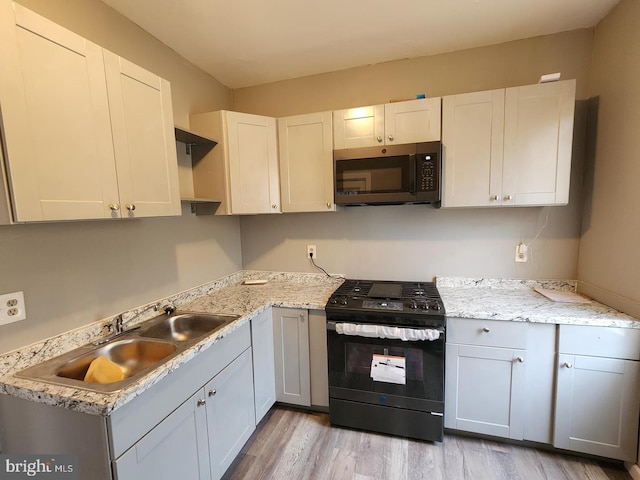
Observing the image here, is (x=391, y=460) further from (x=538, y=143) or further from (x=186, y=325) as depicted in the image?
(x=538, y=143)

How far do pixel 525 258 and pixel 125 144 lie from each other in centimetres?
252

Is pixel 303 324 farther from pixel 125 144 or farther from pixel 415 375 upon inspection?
pixel 125 144

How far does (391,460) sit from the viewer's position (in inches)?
65.0

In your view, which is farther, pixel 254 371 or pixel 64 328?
pixel 254 371

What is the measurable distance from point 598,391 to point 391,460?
1186 mm

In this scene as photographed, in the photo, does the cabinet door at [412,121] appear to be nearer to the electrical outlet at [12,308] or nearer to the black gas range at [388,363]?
the black gas range at [388,363]

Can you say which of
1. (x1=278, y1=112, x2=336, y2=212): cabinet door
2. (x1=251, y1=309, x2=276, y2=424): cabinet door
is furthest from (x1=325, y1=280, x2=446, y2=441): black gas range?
(x1=278, y1=112, x2=336, y2=212): cabinet door

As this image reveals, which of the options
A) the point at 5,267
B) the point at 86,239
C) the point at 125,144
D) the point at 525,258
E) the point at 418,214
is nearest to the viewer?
the point at 5,267

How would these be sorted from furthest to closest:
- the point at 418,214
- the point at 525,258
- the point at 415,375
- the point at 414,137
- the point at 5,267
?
the point at 418,214
the point at 525,258
the point at 414,137
the point at 415,375
the point at 5,267

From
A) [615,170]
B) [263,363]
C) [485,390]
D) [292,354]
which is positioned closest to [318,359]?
[292,354]

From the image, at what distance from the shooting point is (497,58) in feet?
6.40

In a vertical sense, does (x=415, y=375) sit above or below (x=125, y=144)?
below

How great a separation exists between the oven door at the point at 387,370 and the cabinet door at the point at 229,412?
54 cm

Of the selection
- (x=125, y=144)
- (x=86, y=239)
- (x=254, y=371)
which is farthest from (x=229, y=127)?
(x=254, y=371)
